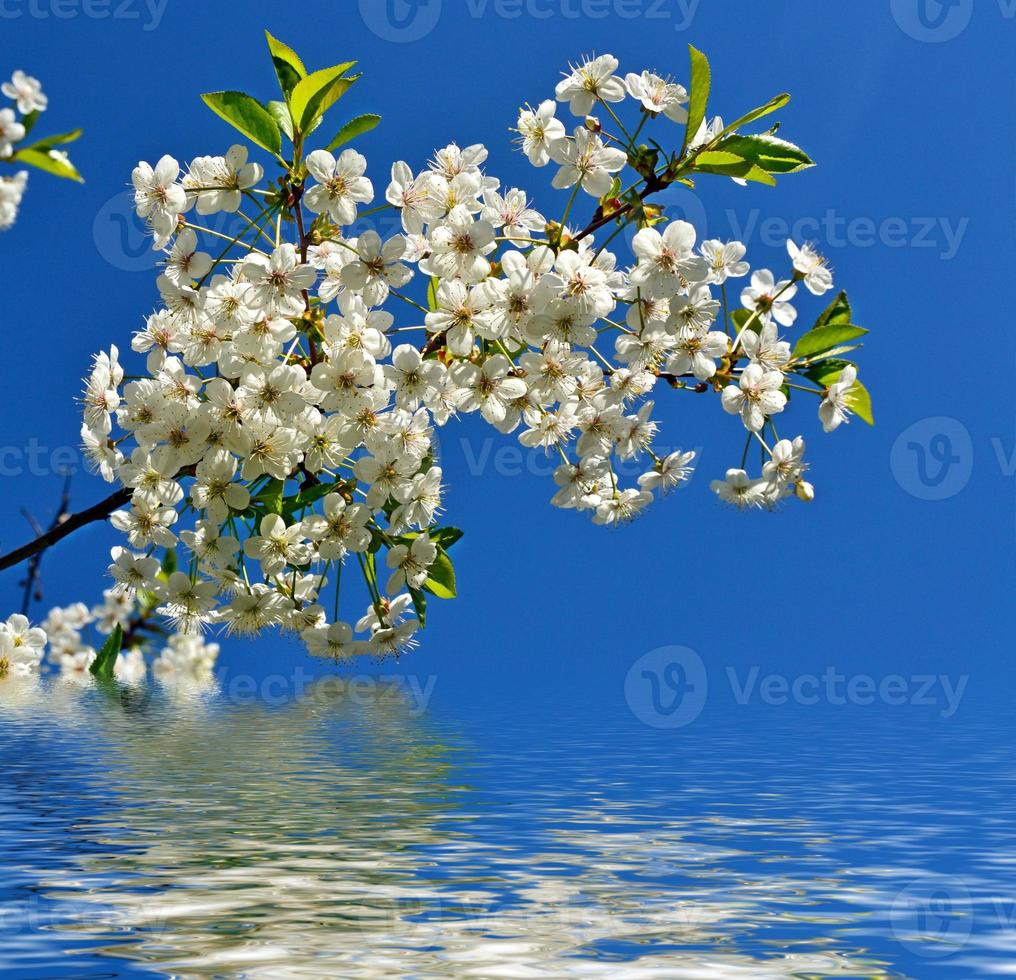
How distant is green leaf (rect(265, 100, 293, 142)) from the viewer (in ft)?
9.35

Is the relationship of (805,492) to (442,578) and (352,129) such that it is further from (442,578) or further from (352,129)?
(352,129)

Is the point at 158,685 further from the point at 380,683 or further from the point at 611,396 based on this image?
the point at 611,396

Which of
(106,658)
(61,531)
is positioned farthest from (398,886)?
(106,658)

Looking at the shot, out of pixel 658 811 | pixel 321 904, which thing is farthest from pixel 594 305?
pixel 658 811

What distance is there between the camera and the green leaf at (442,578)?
10.0 ft

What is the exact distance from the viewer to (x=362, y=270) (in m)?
2.79

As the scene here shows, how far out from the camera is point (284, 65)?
9.59 ft

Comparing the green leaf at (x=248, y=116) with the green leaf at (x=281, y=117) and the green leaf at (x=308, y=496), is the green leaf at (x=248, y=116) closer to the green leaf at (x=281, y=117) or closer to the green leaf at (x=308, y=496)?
the green leaf at (x=281, y=117)

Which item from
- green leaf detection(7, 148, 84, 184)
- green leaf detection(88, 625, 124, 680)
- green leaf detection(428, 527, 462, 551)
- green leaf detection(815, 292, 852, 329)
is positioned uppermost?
green leaf detection(815, 292, 852, 329)

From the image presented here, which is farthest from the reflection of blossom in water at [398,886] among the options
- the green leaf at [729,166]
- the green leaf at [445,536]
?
the green leaf at [729,166]

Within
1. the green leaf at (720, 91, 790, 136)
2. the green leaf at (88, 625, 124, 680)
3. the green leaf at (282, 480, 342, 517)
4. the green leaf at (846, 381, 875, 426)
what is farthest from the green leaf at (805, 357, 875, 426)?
the green leaf at (88, 625, 124, 680)

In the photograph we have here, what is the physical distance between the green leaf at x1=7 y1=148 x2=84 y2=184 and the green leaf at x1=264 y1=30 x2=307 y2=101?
119 cm

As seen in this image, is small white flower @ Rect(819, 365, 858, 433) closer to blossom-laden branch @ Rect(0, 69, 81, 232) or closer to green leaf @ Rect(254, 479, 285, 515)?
green leaf @ Rect(254, 479, 285, 515)

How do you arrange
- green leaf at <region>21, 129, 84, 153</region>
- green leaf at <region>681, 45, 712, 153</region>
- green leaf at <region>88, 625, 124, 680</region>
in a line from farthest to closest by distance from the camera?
green leaf at <region>88, 625, 124, 680</region> < green leaf at <region>681, 45, 712, 153</region> < green leaf at <region>21, 129, 84, 153</region>
